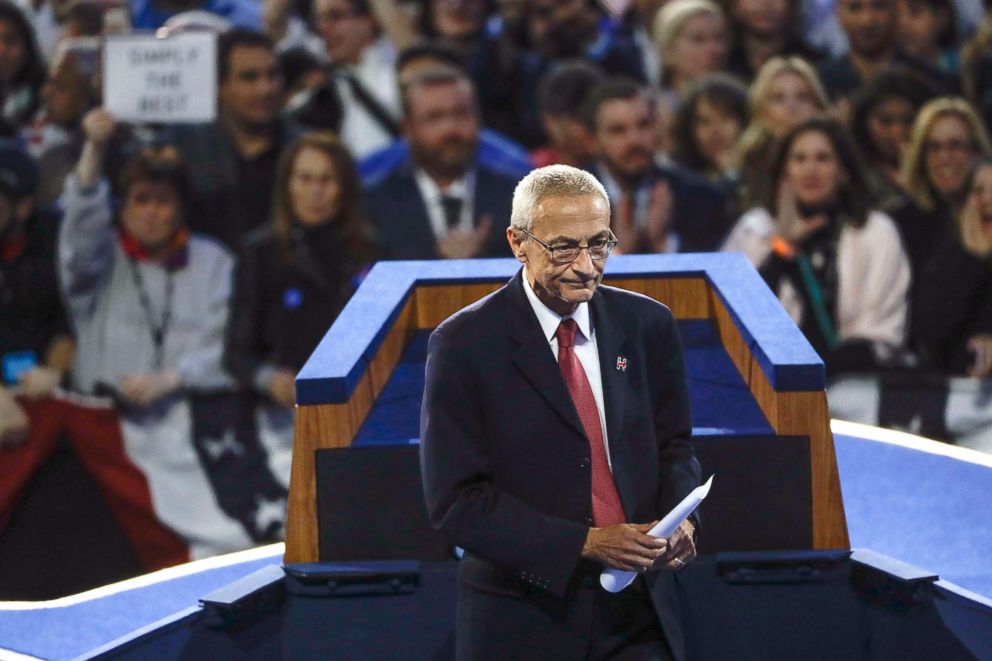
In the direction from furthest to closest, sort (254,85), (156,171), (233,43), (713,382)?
(233,43) → (254,85) → (156,171) → (713,382)

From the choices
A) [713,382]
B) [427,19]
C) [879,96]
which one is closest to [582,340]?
[713,382]

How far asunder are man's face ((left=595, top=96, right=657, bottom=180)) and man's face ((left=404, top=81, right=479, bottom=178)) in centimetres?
50

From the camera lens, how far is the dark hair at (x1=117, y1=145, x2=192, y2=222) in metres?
5.92

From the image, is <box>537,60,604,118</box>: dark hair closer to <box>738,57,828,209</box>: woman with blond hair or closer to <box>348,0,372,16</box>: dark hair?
<box>738,57,828,209</box>: woman with blond hair

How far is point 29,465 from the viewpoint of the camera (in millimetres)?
5527

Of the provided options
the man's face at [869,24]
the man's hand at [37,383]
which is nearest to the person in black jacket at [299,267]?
the man's hand at [37,383]

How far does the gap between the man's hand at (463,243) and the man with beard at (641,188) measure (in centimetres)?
54

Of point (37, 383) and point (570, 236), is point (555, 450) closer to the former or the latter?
point (570, 236)

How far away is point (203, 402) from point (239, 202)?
33.8 inches

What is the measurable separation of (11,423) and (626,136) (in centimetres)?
249

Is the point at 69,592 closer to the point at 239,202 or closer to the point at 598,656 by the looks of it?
the point at 239,202

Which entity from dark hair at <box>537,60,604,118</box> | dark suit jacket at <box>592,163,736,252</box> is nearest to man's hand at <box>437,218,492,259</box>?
dark suit jacket at <box>592,163,736,252</box>

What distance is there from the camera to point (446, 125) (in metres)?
6.09

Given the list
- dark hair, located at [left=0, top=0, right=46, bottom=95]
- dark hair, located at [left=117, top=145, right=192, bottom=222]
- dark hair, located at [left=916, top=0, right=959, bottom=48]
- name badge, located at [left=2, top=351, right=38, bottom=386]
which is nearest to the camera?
name badge, located at [left=2, top=351, right=38, bottom=386]
